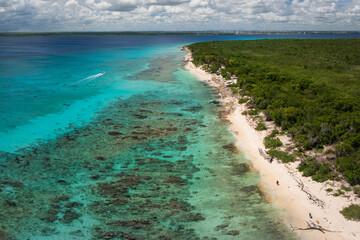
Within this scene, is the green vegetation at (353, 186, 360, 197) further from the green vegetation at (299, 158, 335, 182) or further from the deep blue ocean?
the deep blue ocean

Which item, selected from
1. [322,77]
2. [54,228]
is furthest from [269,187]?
[322,77]

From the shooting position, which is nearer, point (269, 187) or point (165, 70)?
point (269, 187)

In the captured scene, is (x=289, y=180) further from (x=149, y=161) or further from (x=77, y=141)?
(x=77, y=141)

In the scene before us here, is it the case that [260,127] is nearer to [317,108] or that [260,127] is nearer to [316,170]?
[317,108]

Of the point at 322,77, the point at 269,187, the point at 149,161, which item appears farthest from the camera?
the point at 322,77

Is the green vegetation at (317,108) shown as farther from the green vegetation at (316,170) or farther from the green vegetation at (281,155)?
the green vegetation at (281,155)

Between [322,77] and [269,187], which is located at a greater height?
[322,77]

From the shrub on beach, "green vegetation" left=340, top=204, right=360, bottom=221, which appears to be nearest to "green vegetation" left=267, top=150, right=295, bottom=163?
the shrub on beach
